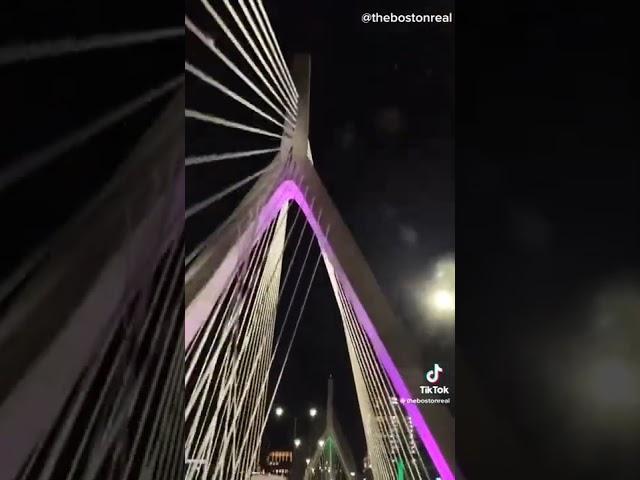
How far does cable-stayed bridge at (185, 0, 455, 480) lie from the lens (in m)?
1.51

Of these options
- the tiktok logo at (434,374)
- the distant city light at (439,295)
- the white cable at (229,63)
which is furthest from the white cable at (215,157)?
the tiktok logo at (434,374)

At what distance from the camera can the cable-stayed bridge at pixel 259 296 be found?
4.94ft

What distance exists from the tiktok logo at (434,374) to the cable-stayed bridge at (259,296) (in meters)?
0.02

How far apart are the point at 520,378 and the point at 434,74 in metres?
0.68

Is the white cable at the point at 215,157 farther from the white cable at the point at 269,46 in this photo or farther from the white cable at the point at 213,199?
the white cable at the point at 269,46

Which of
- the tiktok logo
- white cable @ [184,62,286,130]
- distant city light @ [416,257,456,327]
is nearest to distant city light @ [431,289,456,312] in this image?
distant city light @ [416,257,456,327]

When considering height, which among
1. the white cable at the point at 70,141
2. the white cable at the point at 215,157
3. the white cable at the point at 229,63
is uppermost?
the white cable at the point at 229,63

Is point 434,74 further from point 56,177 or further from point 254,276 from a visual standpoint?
point 56,177

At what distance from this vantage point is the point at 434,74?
1.70m

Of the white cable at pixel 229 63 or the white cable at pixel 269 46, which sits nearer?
the white cable at pixel 229 63

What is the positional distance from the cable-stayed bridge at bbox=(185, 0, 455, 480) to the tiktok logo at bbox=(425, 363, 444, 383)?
0.7 inches

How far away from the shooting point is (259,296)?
180cm

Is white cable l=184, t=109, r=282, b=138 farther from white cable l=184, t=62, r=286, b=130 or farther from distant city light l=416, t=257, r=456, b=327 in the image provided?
distant city light l=416, t=257, r=456, b=327

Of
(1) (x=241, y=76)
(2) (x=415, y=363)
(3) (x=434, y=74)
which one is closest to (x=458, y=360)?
(2) (x=415, y=363)
